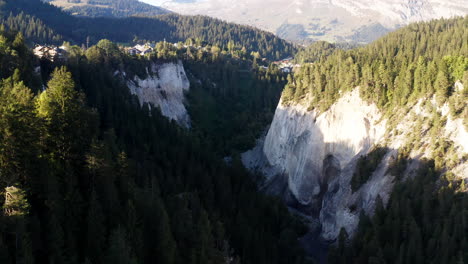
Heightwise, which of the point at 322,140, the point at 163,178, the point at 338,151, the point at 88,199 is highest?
the point at 322,140

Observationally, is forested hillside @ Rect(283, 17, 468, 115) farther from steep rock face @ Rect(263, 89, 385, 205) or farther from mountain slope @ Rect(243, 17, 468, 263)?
steep rock face @ Rect(263, 89, 385, 205)

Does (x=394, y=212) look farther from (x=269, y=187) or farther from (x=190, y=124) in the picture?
(x=190, y=124)

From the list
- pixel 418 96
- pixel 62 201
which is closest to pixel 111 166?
pixel 62 201

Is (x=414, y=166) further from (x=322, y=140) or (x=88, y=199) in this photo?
(x=88, y=199)

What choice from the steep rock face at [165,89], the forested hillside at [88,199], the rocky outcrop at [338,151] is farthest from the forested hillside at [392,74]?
the steep rock face at [165,89]

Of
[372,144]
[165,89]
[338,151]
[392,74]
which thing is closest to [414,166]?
[372,144]

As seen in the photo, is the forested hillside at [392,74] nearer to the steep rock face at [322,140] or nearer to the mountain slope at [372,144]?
the mountain slope at [372,144]
